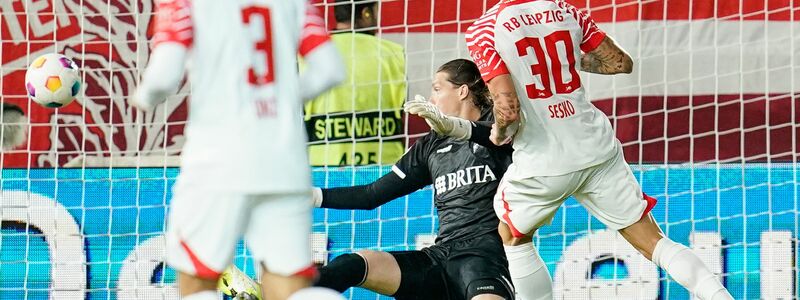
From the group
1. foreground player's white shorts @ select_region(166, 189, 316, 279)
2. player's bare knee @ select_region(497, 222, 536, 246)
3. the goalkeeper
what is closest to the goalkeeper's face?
the goalkeeper

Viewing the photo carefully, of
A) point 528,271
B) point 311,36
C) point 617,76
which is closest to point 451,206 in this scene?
point 528,271

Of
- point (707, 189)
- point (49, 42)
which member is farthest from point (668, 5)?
point (49, 42)

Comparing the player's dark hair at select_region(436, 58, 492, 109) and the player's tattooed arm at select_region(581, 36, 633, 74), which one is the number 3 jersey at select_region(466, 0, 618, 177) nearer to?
the player's tattooed arm at select_region(581, 36, 633, 74)

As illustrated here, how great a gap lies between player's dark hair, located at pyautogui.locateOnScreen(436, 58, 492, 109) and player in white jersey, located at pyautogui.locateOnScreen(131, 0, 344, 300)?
166 cm

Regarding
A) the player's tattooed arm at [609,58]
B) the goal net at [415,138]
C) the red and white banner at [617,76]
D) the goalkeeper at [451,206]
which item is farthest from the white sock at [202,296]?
the red and white banner at [617,76]

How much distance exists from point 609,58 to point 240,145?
6.15 feet

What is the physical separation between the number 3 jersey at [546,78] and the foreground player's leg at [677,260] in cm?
29

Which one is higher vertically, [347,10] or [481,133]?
[347,10]

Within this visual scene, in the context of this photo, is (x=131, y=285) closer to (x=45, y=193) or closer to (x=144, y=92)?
(x=45, y=193)

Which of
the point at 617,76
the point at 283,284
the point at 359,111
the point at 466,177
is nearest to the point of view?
the point at 283,284

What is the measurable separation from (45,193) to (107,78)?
76 centimetres

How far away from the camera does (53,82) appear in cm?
475

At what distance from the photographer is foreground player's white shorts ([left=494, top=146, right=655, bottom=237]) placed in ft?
14.4

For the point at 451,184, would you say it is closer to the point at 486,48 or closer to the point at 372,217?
the point at 486,48
